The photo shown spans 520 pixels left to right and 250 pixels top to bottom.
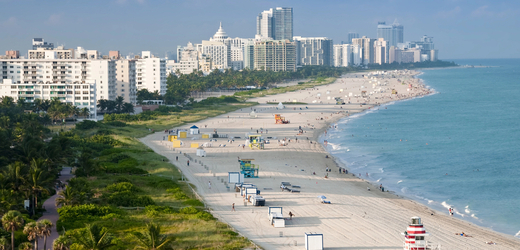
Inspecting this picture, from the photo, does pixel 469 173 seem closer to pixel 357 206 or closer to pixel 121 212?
pixel 357 206

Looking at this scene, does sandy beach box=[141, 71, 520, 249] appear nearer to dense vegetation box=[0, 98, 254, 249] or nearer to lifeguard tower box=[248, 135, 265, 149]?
lifeguard tower box=[248, 135, 265, 149]

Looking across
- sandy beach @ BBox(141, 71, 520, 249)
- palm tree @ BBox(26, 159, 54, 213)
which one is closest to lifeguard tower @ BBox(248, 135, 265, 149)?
sandy beach @ BBox(141, 71, 520, 249)

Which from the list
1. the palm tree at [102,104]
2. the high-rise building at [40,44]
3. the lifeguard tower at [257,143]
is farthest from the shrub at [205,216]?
the high-rise building at [40,44]

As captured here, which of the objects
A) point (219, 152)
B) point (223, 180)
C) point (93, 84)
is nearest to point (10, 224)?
point (223, 180)

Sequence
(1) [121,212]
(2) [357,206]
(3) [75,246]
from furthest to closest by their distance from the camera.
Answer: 1. (2) [357,206]
2. (1) [121,212]
3. (3) [75,246]

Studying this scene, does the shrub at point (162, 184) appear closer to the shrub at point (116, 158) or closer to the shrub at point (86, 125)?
the shrub at point (116, 158)

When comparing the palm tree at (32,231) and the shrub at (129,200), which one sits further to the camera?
the shrub at (129,200)

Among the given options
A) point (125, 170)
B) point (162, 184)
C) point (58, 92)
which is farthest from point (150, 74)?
point (162, 184)
